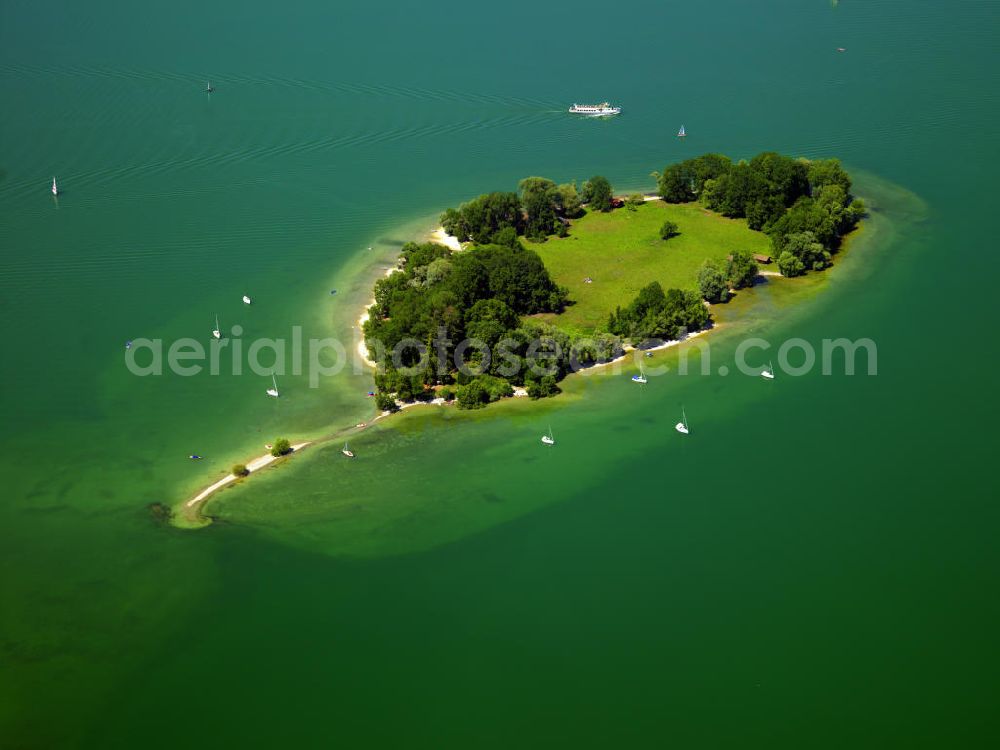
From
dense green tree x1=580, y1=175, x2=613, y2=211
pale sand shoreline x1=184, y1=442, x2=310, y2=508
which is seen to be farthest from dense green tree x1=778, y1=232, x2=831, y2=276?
pale sand shoreline x1=184, y1=442, x2=310, y2=508

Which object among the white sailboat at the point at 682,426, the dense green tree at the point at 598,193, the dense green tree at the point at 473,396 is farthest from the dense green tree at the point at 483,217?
the white sailboat at the point at 682,426

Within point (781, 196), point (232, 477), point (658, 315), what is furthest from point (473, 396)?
point (781, 196)

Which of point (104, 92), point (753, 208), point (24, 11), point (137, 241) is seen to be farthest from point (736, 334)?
point (24, 11)

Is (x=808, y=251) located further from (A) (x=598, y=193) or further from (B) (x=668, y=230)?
(A) (x=598, y=193)

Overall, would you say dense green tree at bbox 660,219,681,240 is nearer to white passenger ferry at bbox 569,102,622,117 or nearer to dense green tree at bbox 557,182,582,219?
dense green tree at bbox 557,182,582,219

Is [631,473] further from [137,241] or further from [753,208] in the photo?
[137,241]
